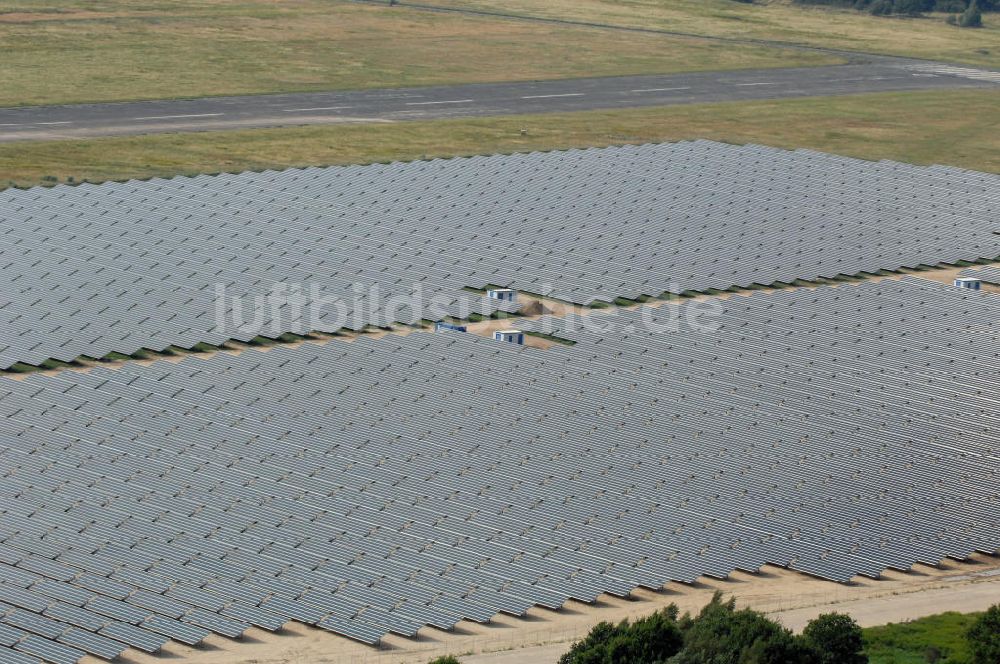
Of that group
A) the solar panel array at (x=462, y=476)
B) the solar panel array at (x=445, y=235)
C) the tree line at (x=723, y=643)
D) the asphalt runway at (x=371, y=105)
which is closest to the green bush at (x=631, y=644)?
the tree line at (x=723, y=643)

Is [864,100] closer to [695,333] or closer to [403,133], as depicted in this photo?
[403,133]

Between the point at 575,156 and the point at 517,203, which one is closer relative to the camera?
the point at 517,203

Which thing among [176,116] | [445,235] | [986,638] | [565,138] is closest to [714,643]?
[986,638]

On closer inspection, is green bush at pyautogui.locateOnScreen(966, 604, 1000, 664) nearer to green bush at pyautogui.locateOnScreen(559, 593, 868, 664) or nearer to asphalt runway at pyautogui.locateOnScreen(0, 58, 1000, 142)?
green bush at pyautogui.locateOnScreen(559, 593, 868, 664)

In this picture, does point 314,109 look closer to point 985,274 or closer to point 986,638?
point 985,274

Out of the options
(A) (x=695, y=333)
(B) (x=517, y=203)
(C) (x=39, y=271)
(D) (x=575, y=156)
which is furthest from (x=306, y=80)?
(A) (x=695, y=333)
